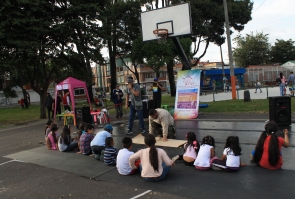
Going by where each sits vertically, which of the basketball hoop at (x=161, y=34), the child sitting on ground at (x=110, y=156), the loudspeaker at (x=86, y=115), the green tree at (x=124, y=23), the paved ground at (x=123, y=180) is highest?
the green tree at (x=124, y=23)

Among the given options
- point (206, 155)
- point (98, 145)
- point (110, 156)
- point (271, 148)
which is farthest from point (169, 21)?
point (271, 148)

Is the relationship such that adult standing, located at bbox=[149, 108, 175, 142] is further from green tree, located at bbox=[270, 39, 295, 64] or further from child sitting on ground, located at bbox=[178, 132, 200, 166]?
green tree, located at bbox=[270, 39, 295, 64]

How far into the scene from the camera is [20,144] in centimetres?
1035

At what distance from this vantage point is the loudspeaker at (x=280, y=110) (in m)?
8.63

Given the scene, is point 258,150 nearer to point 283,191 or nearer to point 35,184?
point 283,191

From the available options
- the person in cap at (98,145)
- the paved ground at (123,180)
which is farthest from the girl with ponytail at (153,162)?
the person in cap at (98,145)

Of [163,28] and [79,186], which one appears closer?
[79,186]

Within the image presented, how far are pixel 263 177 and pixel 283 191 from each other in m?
0.63

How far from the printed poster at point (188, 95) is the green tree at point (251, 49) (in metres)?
52.5

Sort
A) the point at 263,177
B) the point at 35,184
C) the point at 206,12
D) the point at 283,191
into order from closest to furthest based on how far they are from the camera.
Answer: the point at 283,191
the point at 263,177
the point at 35,184
the point at 206,12

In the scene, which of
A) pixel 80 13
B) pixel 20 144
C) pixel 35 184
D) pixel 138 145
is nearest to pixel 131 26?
pixel 80 13

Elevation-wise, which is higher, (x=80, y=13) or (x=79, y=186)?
(x=80, y=13)

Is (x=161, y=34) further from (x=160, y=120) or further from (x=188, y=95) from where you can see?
(x=160, y=120)

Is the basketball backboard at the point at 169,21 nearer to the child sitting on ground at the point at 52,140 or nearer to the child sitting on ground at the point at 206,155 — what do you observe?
the child sitting on ground at the point at 52,140
